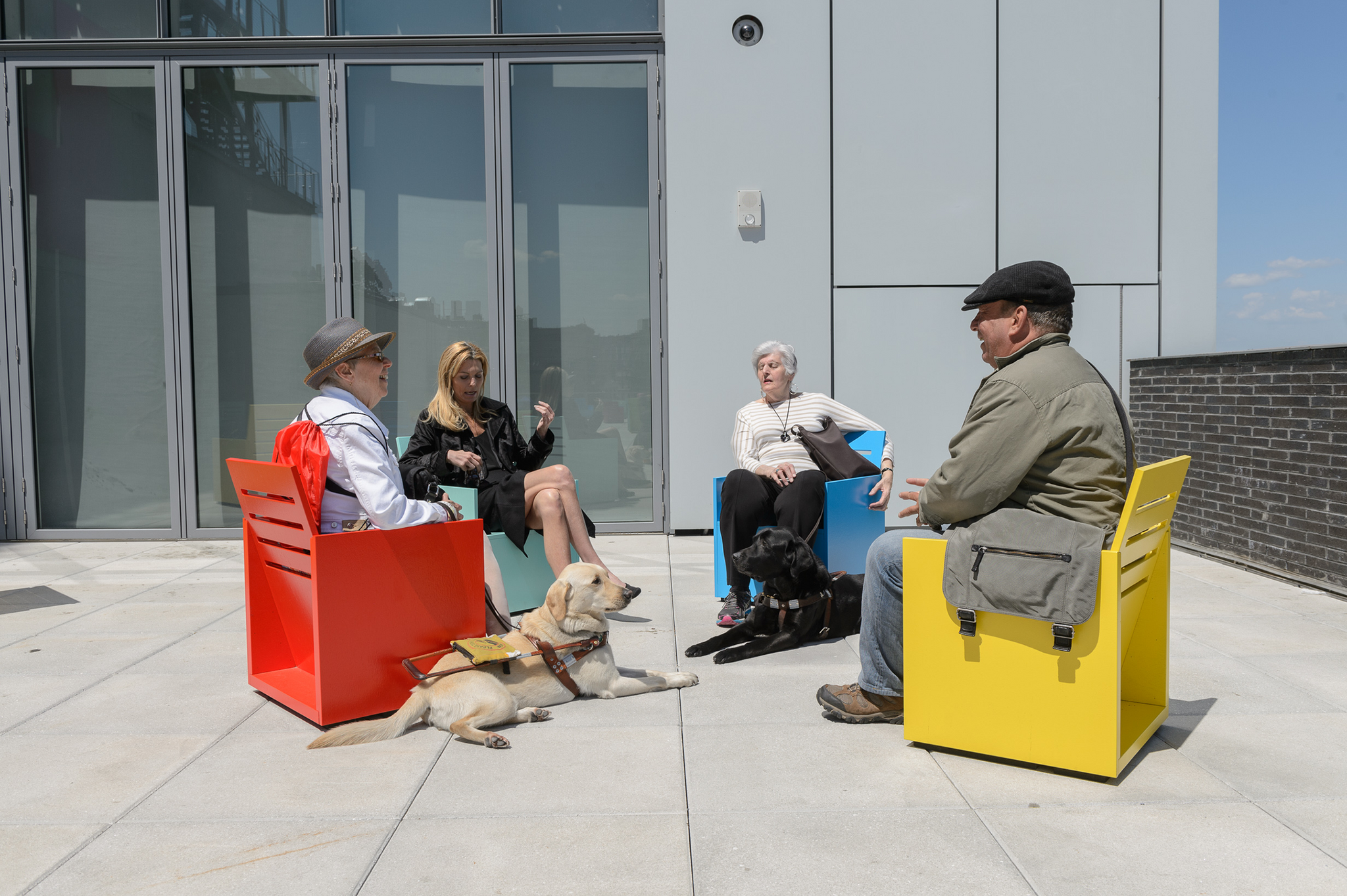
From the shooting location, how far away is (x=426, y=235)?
6988 millimetres

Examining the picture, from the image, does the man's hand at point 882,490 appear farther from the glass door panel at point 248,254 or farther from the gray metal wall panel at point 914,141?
the glass door panel at point 248,254

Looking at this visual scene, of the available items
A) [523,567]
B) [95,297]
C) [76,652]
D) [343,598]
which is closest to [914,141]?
[523,567]

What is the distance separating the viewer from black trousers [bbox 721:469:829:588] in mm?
4375

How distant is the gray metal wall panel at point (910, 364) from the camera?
22.1 feet

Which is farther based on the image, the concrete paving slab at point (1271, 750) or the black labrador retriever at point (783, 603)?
the black labrador retriever at point (783, 603)

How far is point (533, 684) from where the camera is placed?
10.3ft

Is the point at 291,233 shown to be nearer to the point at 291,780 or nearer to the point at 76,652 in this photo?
the point at 76,652

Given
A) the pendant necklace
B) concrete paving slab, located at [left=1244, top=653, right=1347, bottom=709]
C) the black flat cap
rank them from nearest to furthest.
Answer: the black flat cap
concrete paving slab, located at [left=1244, top=653, right=1347, bottom=709]
the pendant necklace

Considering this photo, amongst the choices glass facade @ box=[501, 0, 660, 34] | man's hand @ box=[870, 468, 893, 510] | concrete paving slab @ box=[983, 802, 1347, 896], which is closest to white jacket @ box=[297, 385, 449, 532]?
concrete paving slab @ box=[983, 802, 1347, 896]

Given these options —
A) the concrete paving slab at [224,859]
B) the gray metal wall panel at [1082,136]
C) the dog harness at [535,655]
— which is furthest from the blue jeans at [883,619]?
the gray metal wall panel at [1082,136]

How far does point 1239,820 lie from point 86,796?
301 centimetres

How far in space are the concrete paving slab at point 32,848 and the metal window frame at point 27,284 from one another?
205 inches

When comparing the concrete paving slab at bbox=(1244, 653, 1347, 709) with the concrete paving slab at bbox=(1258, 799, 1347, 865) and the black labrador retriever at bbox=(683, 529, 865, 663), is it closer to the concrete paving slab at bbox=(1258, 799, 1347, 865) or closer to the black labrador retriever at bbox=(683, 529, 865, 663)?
the concrete paving slab at bbox=(1258, 799, 1347, 865)

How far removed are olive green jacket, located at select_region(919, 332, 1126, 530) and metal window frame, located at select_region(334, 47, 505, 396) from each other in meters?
4.87
